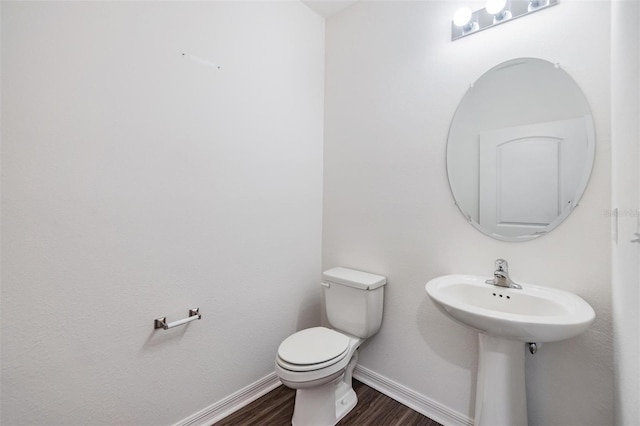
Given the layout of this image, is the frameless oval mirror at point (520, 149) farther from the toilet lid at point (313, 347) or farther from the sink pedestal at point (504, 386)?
the toilet lid at point (313, 347)

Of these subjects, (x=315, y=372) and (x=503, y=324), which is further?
(x=315, y=372)

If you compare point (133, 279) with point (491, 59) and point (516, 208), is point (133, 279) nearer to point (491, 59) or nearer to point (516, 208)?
point (516, 208)

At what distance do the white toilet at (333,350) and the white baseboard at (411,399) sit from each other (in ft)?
0.60

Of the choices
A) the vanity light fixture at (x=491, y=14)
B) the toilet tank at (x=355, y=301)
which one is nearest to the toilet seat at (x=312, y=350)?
the toilet tank at (x=355, y=301)

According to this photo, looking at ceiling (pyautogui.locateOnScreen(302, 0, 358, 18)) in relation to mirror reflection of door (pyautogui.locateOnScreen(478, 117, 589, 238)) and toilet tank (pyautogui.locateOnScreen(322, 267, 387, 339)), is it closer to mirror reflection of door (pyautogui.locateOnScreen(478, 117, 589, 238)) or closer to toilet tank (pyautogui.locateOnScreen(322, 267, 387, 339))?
mirror reflection of door (pyautogui.locateOnScreen(478, 117, 589, 238))

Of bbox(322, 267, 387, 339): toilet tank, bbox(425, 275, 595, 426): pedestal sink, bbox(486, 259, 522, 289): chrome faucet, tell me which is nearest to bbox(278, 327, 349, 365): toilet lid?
bbox(322, 267, 387, 339): toilet tank

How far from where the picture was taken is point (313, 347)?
145 cm

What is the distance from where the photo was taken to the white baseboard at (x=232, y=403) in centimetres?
146

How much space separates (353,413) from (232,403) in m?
0.70

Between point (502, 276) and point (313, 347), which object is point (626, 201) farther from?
point (313, 347)

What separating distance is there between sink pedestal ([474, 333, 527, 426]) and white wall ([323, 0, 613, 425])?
0.51ft

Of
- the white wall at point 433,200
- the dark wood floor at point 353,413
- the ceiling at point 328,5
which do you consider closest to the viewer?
the white wall at point 433,200

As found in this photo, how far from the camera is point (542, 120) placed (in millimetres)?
1259

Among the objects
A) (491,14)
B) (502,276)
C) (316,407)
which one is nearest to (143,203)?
(316,407)
